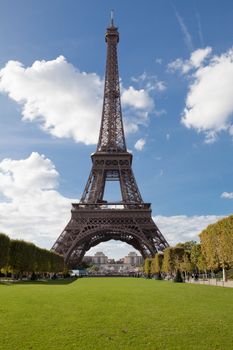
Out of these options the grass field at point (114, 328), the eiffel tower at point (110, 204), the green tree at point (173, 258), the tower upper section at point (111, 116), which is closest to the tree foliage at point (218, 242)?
the green tree at point (173, 258)

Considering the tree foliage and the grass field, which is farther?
the tree foliage

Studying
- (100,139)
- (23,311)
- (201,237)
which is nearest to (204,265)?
(201,237)

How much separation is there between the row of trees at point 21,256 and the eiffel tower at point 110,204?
8542mm

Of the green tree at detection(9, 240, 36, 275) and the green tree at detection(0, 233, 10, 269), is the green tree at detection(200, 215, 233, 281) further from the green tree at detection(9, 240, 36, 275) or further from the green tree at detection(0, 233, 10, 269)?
the green tree at detection(0, 233, 10, 269)

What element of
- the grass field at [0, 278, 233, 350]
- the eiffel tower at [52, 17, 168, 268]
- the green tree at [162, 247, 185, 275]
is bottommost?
the grass field at [0, 278, 233, 350]

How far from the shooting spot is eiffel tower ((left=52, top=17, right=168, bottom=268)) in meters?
78.2

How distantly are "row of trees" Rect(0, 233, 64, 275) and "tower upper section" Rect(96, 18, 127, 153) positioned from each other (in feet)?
91.7

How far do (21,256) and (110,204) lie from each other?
25.4 m

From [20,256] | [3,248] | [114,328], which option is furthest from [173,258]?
[114,328]

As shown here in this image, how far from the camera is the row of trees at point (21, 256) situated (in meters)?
53.4

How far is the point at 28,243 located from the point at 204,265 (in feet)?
86.2

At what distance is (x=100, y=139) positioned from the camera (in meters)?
87.9

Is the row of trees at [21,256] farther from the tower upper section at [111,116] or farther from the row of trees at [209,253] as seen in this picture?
the tower upper section at [111,116]

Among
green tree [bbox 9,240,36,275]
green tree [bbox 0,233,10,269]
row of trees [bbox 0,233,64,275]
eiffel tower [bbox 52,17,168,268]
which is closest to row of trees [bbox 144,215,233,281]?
eiffel tower [bbox 52,17,168,268]
